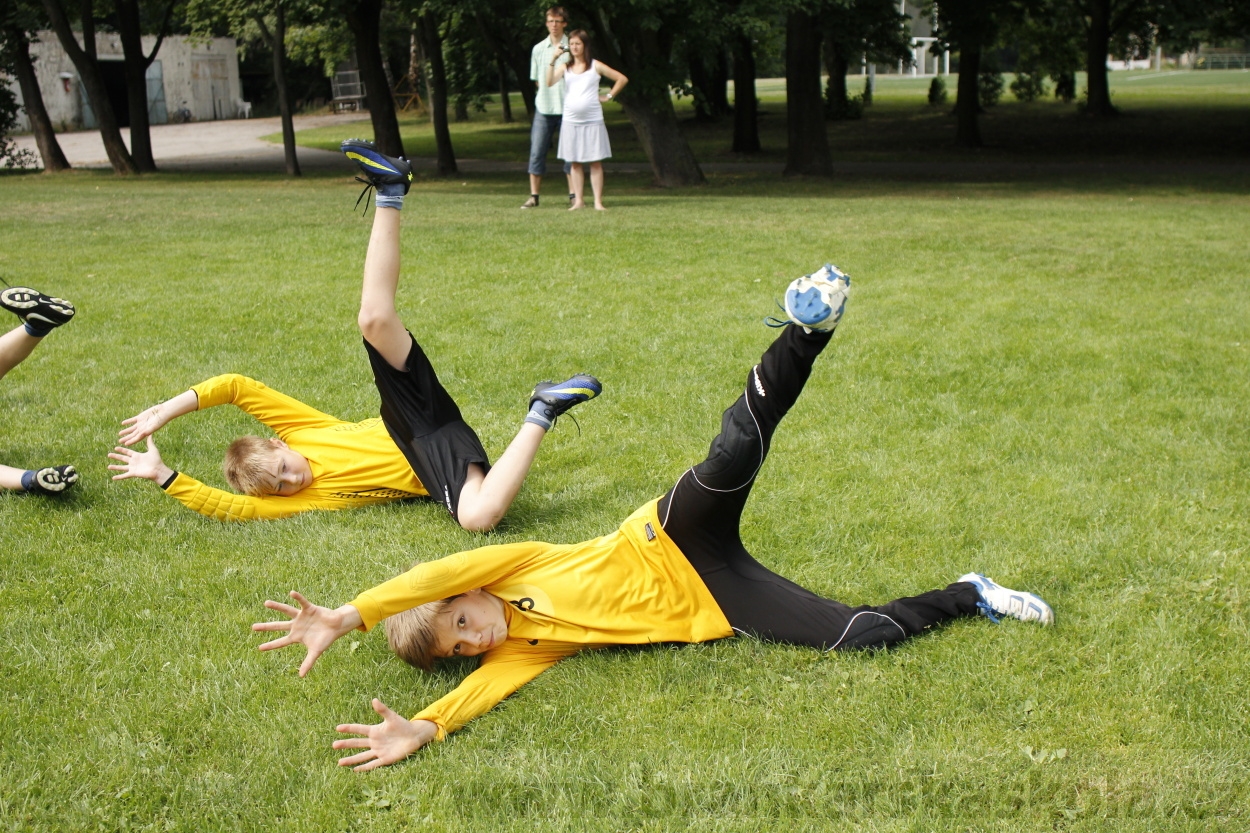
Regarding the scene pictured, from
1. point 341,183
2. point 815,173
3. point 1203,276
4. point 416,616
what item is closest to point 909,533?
point 416,616

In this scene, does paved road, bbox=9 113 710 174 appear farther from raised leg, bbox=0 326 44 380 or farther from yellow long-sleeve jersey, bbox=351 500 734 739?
yellow long-sleeve jersey, bbox=351 500 734 739

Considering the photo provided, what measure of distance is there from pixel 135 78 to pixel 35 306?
22.8 metres

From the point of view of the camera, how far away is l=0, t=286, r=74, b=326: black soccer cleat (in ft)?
17.2

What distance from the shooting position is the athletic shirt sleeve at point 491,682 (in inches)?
138

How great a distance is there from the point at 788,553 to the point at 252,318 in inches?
223

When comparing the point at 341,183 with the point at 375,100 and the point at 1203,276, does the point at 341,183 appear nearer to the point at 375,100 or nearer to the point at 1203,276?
the point at 375,100

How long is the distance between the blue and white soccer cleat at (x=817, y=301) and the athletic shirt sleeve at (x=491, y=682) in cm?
143

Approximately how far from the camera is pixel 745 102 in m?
28.3

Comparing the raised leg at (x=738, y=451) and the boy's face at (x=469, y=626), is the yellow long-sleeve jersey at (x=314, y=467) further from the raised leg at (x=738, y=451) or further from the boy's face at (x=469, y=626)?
the raised leg at (x=738, y=451)

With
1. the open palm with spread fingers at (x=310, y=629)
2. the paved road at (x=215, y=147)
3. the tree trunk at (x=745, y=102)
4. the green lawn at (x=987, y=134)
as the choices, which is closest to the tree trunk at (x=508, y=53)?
the green lawn at (x=987, y=134)

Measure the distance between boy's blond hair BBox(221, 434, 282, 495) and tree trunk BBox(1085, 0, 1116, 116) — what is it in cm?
3267

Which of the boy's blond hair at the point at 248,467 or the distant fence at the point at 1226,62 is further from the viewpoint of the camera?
the distant fence at the point at 1226,62

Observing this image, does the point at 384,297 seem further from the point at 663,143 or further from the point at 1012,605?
the point at 663,143

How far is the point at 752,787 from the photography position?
3223 millimetres
